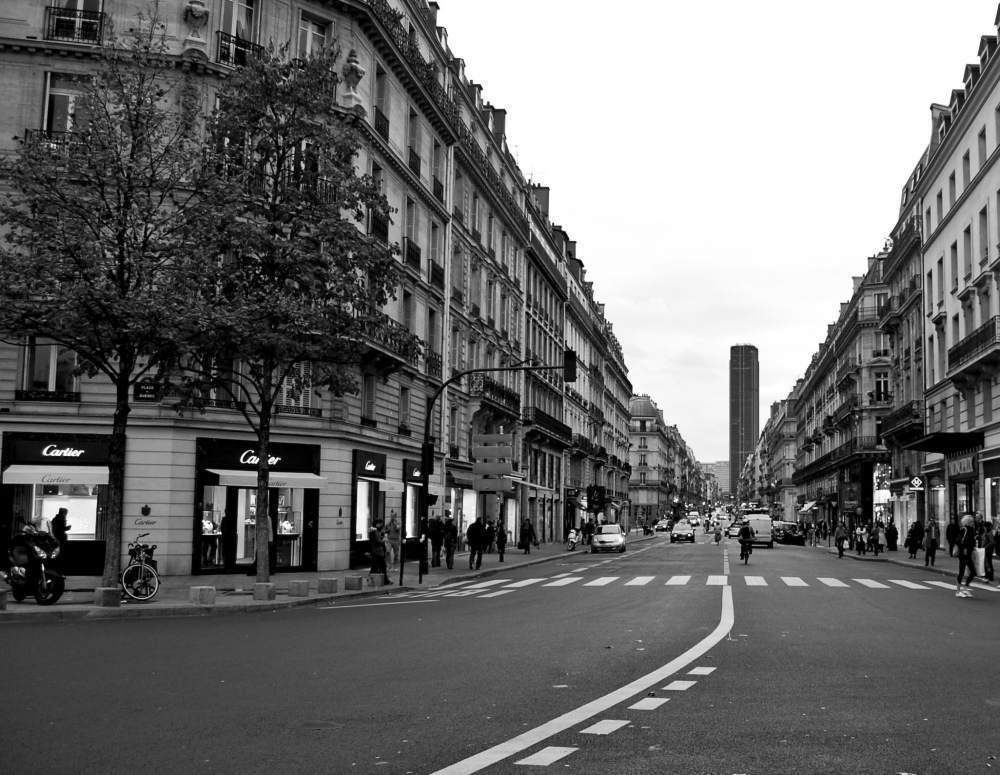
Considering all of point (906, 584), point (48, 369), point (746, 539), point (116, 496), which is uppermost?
A: point (48, 369)

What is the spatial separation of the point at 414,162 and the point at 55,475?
16.9 metres

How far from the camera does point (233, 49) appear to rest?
2902 centimetres

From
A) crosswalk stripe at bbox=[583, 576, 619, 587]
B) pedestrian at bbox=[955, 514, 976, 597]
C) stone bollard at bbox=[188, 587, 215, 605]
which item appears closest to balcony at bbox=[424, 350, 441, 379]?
crosswalk stripe at bbox=[583, 576, 619, 587]

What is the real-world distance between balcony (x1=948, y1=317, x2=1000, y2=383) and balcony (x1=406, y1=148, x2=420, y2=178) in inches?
808

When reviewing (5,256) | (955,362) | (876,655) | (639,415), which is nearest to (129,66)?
(5,256)

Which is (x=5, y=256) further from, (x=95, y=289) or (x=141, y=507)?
(x=141, y=507)

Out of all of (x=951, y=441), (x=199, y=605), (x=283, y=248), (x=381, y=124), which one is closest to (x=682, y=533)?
(x=951, y=441)

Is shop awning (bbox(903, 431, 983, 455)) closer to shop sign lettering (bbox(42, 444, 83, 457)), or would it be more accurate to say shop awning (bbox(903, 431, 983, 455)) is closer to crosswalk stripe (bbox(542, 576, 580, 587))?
crosswalk stripe (bbox(542, 576, 580, 587))

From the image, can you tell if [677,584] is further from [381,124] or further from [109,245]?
[381,124]

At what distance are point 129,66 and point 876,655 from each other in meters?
17.0

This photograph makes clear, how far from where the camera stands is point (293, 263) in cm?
2112

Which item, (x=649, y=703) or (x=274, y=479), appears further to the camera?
(x=274, y=479)

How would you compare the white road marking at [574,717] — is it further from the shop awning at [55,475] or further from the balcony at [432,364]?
the balcony at [432,364]

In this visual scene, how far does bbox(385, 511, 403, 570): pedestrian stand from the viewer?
99.3ft
